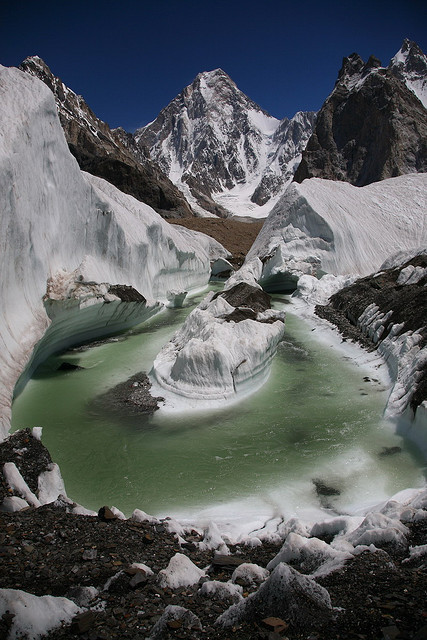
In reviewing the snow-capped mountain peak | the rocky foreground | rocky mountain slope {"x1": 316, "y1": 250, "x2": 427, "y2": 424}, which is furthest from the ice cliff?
the snow-capped mountain peak

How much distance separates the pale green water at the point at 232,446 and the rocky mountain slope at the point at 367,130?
234 feet

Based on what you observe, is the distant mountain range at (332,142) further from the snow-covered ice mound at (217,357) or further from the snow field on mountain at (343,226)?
the snow-covered ice mound at (217,357)

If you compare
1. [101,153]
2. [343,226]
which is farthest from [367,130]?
[343,226]

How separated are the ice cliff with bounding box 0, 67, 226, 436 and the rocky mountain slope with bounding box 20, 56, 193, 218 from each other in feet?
168

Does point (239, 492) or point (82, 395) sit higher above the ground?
point (82, 395)

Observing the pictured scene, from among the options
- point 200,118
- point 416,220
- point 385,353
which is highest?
point 200,118

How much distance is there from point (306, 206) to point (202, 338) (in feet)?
51.6

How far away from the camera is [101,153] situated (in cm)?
7481

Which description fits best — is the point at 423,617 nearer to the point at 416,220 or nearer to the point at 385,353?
the point at 385,353

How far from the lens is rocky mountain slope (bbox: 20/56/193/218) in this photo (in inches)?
2559

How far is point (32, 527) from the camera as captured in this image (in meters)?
4.06

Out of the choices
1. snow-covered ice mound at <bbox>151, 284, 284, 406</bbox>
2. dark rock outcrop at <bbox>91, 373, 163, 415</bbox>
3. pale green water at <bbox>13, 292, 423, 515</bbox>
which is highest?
snow-covered ice mound at <bbox>151, 284, 284, 406</bbox>

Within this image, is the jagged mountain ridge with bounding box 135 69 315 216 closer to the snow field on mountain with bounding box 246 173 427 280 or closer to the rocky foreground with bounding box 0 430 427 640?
the snow field on mountain with bounding box 246 173 427 280

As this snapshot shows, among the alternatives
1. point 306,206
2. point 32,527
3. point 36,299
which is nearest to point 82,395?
point 36,299
